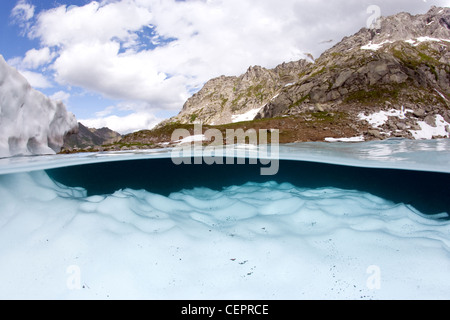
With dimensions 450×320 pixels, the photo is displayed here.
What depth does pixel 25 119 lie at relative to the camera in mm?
8148

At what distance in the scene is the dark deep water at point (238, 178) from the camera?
940cm

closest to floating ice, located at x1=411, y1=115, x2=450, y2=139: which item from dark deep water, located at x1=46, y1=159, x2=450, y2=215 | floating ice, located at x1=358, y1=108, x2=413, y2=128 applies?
floating ice, located at x1=358, y1=108, x2=413, y2=128

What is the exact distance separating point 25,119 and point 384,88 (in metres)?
90.8

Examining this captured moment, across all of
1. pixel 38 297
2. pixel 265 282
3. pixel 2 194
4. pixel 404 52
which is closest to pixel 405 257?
pixel 265 282

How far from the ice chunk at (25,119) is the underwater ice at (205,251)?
1.65 m

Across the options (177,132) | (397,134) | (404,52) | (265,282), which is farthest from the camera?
(404,52)

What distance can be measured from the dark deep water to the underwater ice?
7.39ft

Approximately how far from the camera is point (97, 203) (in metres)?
6.05

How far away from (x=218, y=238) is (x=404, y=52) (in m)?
136

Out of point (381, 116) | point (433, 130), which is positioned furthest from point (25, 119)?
point (381, 116)

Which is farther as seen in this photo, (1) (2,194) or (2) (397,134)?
(2) (397,134)

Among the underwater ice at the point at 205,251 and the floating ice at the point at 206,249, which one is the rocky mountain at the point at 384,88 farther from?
the underwater ice at the point at 205,251

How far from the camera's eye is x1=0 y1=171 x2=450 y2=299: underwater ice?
12.6 feet
